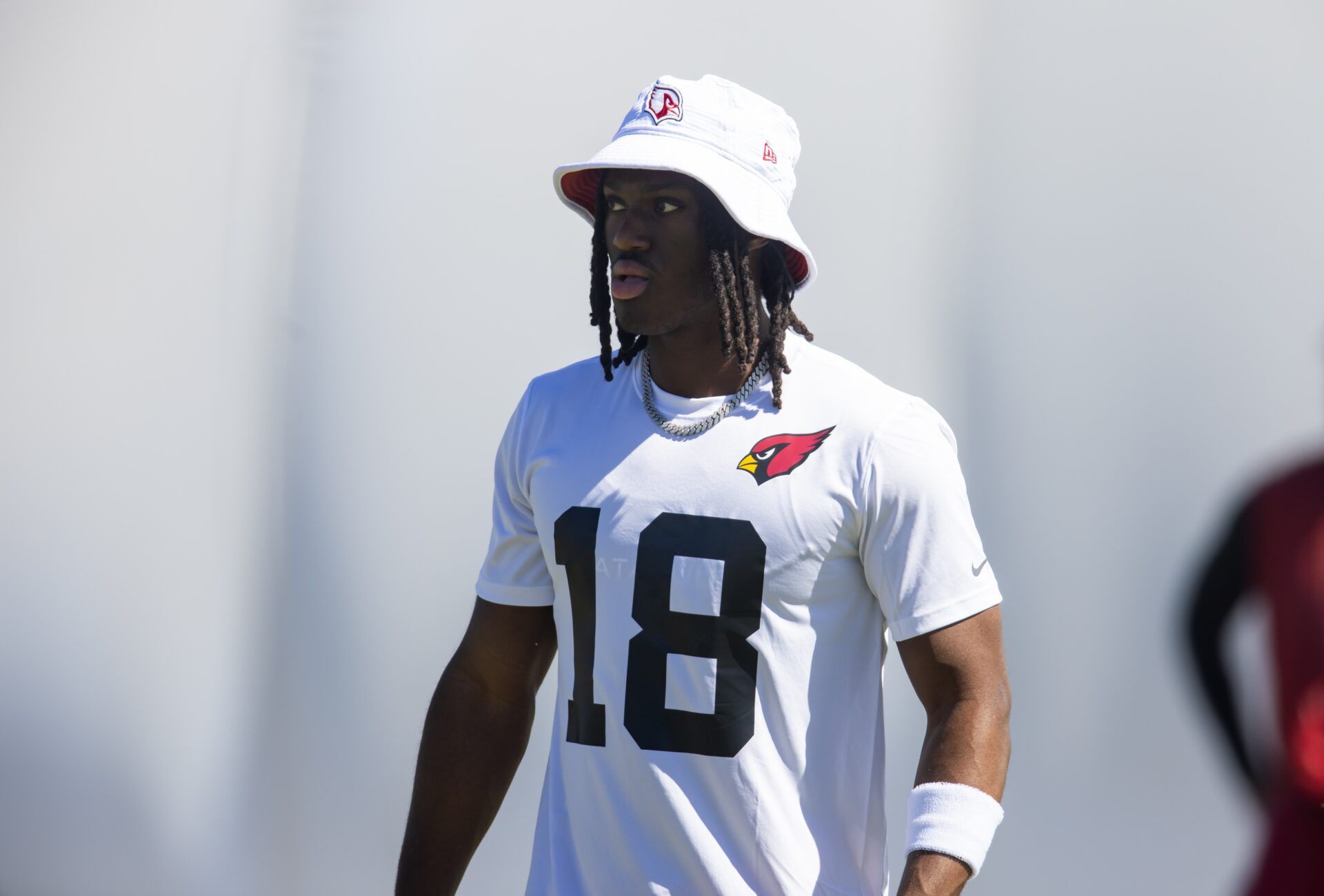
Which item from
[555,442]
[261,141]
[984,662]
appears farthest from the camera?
[261,141]

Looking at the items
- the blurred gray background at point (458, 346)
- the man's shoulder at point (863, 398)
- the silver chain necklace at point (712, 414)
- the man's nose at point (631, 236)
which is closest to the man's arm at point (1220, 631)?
the man's shoulder at point (863, 398)

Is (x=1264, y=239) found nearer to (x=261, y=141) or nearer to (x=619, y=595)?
(x=619, y=595)

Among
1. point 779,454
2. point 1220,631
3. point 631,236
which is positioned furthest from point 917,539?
point 1220,631

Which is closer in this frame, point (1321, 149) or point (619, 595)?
point (619, 595)

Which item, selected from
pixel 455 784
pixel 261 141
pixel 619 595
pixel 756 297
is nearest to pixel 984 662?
pixel 619 595

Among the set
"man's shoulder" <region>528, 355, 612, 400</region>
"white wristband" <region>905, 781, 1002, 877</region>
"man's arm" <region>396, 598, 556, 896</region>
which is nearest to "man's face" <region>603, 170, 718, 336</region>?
"man's shoulder" <region>528, 355, 612, 400</region>

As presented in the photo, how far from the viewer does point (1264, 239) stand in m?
2.44

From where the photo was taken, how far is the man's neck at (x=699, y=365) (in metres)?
1.89

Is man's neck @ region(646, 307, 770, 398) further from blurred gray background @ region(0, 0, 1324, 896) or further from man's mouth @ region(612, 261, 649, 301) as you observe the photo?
blurred gray background @ region(0, 0, 1324, 896)

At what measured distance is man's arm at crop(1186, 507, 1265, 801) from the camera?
0.69 meters

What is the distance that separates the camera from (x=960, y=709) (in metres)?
A: 1.67

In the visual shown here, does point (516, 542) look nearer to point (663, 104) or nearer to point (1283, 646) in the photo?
point (663, 104)

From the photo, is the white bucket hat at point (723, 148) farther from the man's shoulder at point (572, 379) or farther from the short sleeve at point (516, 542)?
the short sleeve at point (516, 542)

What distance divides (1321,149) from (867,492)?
4.07ft
